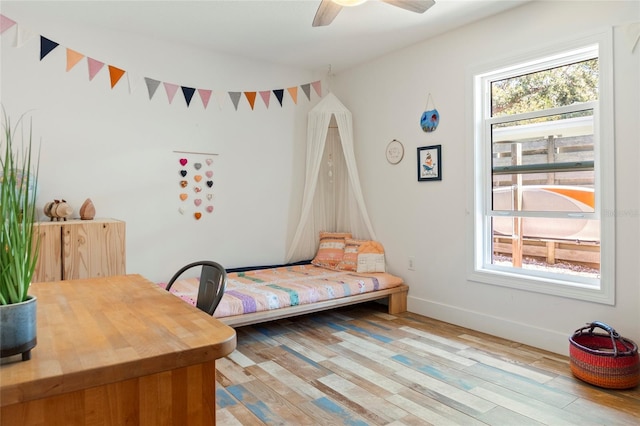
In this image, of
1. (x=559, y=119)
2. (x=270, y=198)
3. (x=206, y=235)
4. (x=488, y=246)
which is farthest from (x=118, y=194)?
→ (x=559, y=119)

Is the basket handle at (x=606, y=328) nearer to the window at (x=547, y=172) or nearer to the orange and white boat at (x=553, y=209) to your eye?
the window at (x=547, y=172)

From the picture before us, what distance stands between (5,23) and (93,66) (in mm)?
623

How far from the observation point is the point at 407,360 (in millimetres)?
2830

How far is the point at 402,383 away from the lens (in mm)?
2482

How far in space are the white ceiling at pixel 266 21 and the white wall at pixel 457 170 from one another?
9.4 inches

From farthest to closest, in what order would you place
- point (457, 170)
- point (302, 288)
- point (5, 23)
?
point (457, 170), point (302, 288), point (5, 23)

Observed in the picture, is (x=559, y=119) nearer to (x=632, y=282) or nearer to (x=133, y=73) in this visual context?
(x=632, y=282)

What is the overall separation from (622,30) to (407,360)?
257 cm

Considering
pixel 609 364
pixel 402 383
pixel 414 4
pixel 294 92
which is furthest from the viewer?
pixel 294 92

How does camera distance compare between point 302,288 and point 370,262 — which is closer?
point 302,288

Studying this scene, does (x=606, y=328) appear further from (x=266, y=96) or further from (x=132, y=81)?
(x=132, y=81)

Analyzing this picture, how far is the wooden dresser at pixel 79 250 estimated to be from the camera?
9.04 feet

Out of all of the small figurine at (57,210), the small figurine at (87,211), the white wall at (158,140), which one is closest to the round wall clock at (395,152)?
the white wall at (158,140)

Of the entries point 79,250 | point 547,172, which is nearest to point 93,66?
point 79,250
